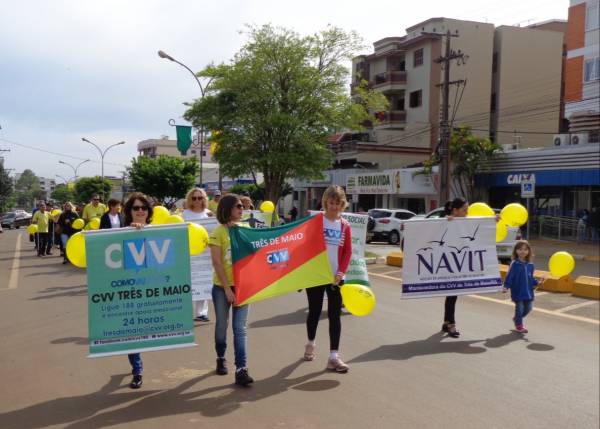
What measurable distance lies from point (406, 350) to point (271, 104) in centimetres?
1741

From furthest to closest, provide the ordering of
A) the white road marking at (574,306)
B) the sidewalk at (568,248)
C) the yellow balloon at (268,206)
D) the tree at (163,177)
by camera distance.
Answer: the tree at (163,177) < the sidewalk at (568,248) < the yellow balloon at (268,206) < the white road marking at (574,306)

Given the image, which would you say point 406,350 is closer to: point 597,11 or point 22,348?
point 22,348

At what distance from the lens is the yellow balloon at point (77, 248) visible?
520cm

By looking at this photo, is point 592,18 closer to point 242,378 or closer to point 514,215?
point 514,215

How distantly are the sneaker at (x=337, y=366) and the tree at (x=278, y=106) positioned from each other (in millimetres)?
16798

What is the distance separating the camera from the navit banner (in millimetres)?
4902

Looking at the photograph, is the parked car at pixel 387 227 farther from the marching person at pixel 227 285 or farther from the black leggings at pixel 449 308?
the marching person at pixel 227 285

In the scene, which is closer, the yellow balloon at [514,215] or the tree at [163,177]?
the yellow balloon at [514,215]

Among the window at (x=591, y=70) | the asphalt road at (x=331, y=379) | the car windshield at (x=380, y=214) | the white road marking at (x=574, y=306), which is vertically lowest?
the white road marking at (x=574, y=306)

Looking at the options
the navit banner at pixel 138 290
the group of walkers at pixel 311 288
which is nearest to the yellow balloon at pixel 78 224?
the group of walkers at pixel 311 288

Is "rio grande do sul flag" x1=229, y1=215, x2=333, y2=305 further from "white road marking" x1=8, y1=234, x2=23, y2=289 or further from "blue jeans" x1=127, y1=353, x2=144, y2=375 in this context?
"white road marking" x1=8, y1=234, x2=23, y2=289

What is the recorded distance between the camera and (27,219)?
4872 cm

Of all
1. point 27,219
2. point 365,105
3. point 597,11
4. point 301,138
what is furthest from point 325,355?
point 27,219

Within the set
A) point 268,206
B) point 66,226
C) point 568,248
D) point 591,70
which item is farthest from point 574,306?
point 591,70
